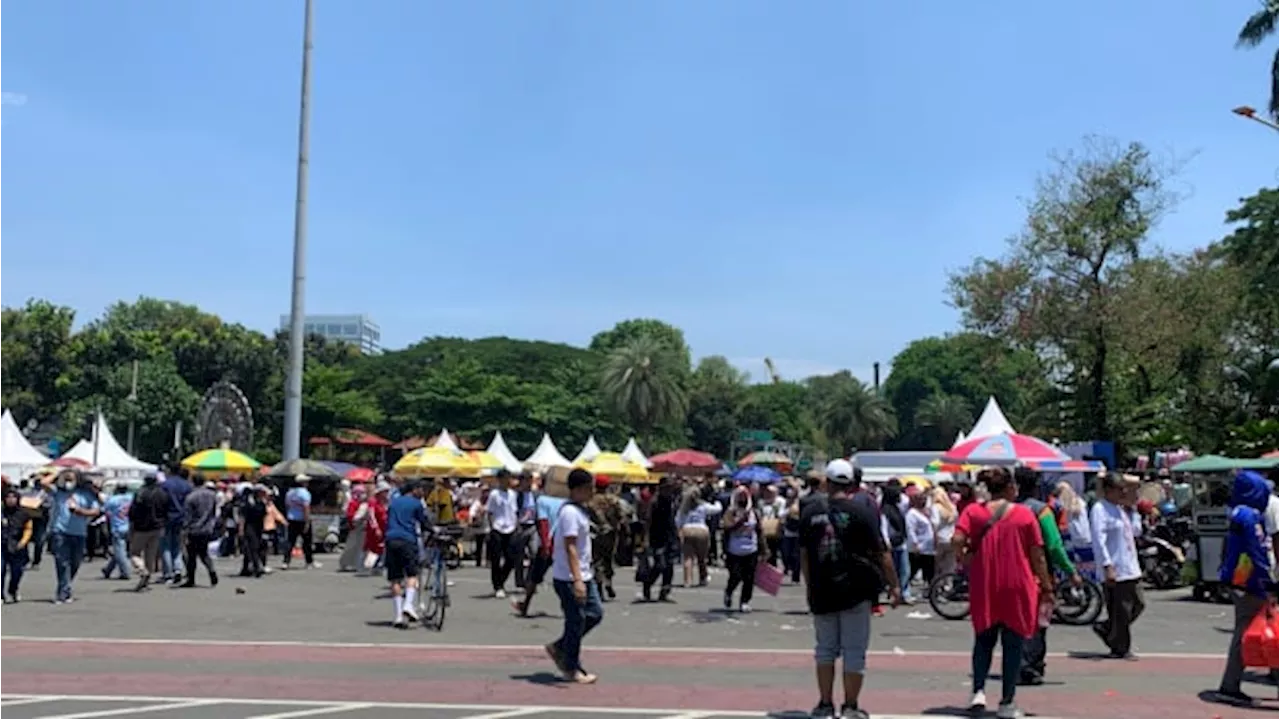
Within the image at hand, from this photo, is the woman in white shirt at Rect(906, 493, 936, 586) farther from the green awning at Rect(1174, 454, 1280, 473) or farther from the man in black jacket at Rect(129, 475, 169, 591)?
the man in black jacket at Rect(129, 475, 169, 591)

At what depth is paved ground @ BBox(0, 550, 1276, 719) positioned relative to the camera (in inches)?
371

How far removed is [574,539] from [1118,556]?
540 centimetres

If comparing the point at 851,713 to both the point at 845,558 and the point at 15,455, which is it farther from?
the point at 15,455

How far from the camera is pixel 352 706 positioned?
9336 millimetres

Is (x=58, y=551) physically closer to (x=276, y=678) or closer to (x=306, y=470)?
(x=276, y=678)

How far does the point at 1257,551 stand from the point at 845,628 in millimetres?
3733

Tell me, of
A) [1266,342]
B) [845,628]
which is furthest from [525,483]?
[1266,342]

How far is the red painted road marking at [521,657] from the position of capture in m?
11.7

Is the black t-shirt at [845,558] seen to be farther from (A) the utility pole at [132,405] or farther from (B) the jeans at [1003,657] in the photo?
(A) the utility pole at [132,405]

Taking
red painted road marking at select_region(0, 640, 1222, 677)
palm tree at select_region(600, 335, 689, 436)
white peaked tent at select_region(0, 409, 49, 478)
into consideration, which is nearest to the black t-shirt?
red painted road marking at select_region(0, 640, 1222, 677)

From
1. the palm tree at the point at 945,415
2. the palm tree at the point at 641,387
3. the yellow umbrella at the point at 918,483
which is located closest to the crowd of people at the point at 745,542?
the yellow umbrella at the point at 918,483

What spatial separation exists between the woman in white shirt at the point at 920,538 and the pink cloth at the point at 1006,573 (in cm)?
997

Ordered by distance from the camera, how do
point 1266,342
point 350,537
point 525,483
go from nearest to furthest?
point 525,483, point 350,537, point 1266,342

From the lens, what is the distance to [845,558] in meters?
8.41
